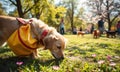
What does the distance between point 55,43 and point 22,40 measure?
36.1 inches

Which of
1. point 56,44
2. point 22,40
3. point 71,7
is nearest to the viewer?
point 22,40

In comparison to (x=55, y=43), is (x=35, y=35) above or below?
above

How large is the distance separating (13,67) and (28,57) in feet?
4.39

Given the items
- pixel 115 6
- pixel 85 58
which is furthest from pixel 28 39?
pixel 115 6

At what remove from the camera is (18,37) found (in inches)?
240

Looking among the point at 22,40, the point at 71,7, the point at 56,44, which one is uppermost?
the point at 22,40

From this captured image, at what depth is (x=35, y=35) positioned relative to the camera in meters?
6.35

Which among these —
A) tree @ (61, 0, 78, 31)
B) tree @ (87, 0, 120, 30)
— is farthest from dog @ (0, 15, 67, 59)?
tree @ (61, 0, 78, 31)

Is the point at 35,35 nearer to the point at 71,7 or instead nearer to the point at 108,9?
the point at 108,9

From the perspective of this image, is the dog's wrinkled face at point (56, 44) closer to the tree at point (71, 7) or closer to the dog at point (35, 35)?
the dog at point (35, 35)

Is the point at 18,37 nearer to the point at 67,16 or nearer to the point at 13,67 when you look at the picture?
the point at 13,67

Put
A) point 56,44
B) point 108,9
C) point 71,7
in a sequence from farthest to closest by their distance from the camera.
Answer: point 71,7, point 108,9, point 56,44

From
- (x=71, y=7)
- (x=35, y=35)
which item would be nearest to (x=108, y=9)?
(x=71, y=7)

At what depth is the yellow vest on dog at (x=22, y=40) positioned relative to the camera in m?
6.08
